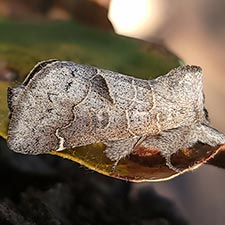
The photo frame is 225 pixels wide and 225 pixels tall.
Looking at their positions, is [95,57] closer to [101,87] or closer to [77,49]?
[77,49]

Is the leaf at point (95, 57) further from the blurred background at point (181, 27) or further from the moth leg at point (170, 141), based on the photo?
the blurred background at point (181, 27)

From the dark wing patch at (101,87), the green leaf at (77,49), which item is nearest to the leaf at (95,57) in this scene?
the green leaf at (77,49)

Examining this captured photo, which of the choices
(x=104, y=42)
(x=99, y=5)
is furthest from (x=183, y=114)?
(x=99, y=5)

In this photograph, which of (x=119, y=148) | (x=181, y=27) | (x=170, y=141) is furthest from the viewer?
(x=181, y=27)

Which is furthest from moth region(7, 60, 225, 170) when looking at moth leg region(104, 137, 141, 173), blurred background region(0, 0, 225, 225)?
blurred background region(0, 0, 225, 225)

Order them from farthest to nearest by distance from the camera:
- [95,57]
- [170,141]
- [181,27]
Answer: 1. [181,27]
2. [95,57]
3. [170,141]

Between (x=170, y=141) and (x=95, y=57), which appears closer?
(x=170, y=141)

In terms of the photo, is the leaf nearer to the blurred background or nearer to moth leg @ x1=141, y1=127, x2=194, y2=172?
moth leg @ x1=141, y1=127, x2=194, y2=172

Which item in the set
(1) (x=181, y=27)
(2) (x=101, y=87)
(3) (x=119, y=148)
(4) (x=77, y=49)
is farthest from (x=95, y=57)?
(1) (x=181, y=27)
